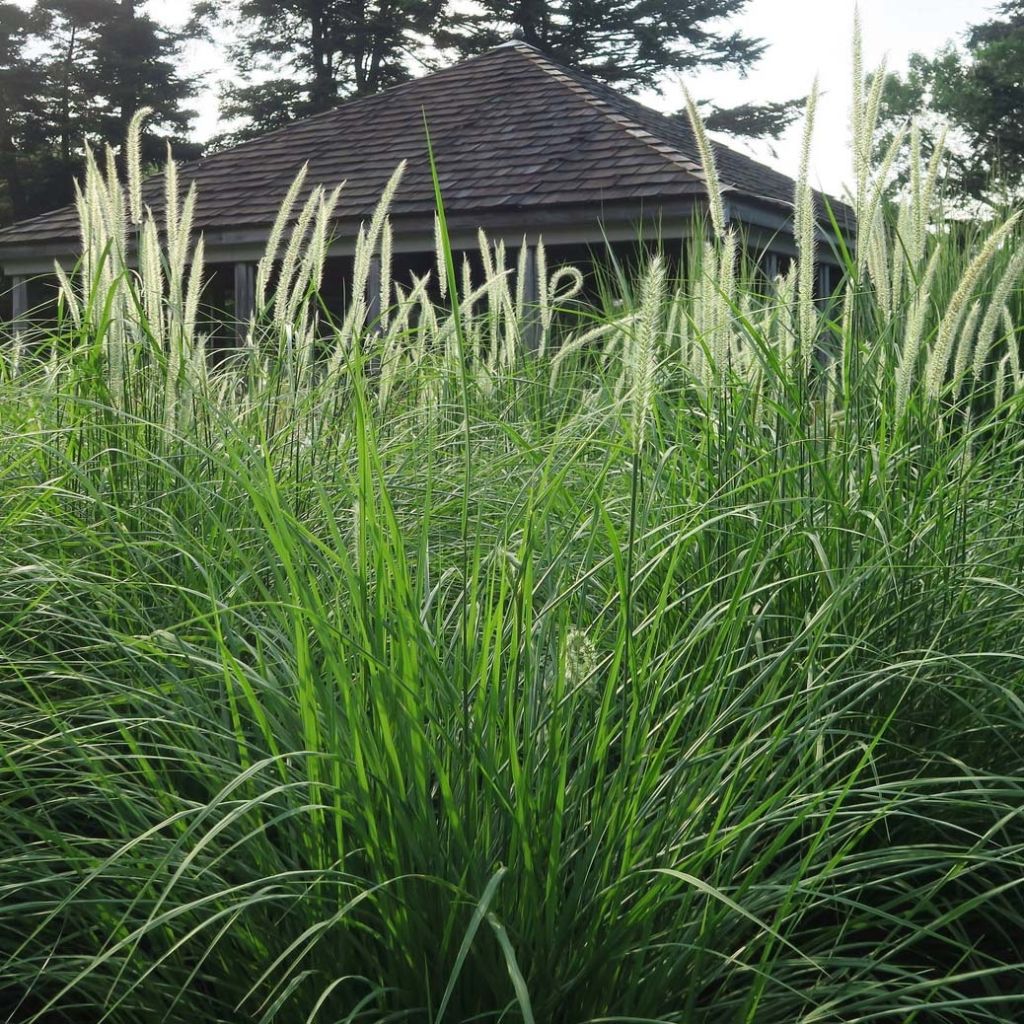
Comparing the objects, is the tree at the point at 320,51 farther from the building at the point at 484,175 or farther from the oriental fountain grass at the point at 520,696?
the oriental fountain grass at the point at 520,696

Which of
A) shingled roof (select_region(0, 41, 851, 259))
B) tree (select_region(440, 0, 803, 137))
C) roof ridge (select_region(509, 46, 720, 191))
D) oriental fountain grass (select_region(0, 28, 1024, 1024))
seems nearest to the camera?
oriental fountain grass (select_region(0, 28, 1024, 1024))

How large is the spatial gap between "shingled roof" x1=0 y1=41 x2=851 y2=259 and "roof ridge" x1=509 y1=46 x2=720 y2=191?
3 cm

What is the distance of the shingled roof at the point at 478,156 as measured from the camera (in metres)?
12.8

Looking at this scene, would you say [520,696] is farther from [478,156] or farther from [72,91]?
[72,91]

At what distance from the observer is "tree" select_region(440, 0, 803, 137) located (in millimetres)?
31219

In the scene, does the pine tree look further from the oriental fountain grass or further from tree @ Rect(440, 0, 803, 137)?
the oriental fountain grass

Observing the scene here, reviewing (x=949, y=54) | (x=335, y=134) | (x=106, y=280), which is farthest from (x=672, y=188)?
(x=949, y=54)

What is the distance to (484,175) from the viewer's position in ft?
45.5

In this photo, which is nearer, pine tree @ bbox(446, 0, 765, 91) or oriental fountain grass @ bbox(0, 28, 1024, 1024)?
oriental fountain grass @ bbox(0, 28, 1024, 1024)

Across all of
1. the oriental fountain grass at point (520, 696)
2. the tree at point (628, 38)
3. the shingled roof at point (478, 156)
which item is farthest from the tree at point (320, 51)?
the oriental fountain grass at point (520, 696)

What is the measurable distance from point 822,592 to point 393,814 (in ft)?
3.51

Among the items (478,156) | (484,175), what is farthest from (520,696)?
(478,156)

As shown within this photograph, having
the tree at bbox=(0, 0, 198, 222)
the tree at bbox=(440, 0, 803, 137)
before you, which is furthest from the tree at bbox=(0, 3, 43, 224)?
the tree at bbox=(440, 0, 803, 137)

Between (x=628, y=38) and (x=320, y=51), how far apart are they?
8229mm
